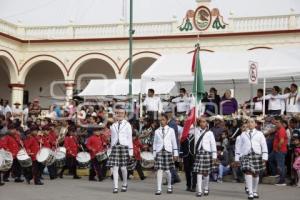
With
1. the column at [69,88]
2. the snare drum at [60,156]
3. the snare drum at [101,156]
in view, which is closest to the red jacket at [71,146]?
the snare drum at [60,156]

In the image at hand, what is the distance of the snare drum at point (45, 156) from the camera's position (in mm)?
15406

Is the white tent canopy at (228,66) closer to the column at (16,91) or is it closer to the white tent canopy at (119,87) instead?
the white tent canopy at (119,87)

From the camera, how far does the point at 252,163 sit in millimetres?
12375

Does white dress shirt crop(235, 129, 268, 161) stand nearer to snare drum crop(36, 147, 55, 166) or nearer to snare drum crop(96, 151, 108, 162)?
snare drum crop(96, 151, 108, 162)

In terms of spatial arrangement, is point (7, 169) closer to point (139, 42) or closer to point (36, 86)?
point (139, 42)

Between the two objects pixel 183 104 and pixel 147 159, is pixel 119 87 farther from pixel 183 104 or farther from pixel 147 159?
pixel 147 159

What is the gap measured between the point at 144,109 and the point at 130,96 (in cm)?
315

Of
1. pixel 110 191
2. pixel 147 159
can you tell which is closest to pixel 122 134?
pixel 110 191

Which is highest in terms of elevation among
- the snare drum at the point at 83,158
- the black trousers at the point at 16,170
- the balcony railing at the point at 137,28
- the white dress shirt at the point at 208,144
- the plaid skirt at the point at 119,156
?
the balcony railing at the point at 137,28

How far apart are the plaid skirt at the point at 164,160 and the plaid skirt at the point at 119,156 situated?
72 centimetres

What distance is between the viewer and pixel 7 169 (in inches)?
579

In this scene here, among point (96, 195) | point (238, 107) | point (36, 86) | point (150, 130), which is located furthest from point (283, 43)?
point (96, 195)

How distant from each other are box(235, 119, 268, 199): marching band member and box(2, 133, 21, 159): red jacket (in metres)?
6.24

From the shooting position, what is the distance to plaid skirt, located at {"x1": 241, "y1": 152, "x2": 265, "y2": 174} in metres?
12.3
